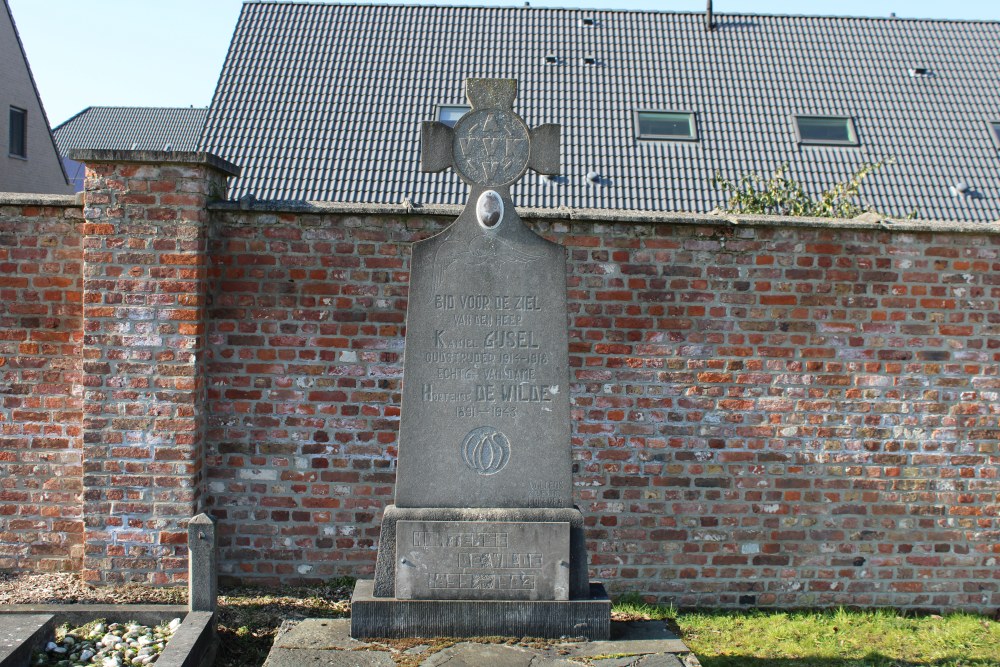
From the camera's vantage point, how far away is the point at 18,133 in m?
17.1

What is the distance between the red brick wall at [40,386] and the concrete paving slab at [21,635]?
856 millimetres

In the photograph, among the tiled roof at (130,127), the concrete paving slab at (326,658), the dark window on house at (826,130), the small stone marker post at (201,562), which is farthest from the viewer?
the tiled roof at (130,127)

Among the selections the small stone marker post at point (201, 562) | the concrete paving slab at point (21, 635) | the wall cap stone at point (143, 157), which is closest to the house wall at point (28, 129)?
the wall cap stone at point (143, 157)

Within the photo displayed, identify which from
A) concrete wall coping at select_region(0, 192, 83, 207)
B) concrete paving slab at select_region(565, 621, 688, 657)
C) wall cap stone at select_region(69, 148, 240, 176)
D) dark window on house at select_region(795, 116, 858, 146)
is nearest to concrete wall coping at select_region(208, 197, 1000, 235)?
wall cap stone at select_region(69, 148, 240, 176)

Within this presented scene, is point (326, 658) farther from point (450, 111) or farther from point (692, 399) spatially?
point (450, 111)

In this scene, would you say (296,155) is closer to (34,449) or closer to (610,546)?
(34,449)

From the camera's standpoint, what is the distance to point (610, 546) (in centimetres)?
490

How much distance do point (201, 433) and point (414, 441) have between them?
1584 millimetres

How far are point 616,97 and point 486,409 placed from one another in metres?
10.1

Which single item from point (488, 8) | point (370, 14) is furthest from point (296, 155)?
point (488, 8)

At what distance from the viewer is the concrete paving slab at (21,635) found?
360 cm

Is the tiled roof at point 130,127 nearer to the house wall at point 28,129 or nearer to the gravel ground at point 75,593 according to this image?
the house wall at point 28,129

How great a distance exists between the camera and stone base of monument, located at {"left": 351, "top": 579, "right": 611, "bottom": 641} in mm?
3555

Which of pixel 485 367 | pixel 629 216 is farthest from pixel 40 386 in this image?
pixel 629 216
